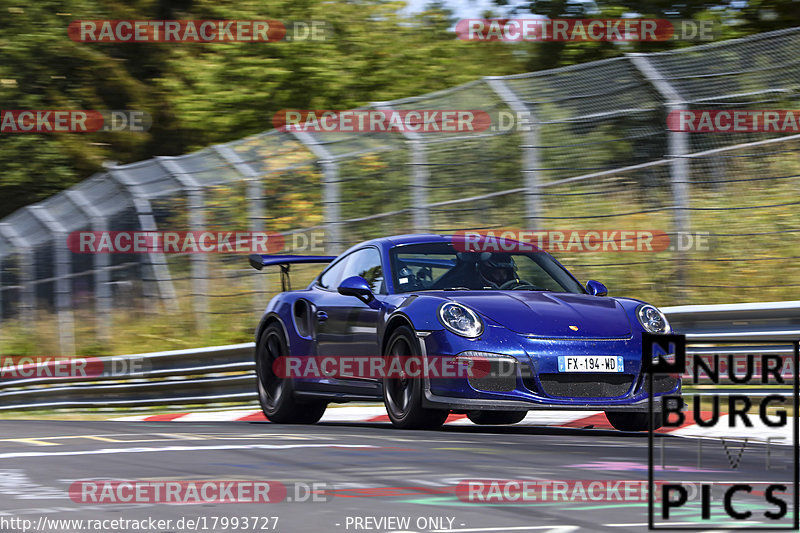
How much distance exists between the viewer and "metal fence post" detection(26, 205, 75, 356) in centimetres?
1705

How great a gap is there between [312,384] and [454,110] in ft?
12.6

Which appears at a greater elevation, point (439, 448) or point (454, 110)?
point (454, 110)

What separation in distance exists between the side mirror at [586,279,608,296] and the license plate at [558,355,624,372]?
3.54ft

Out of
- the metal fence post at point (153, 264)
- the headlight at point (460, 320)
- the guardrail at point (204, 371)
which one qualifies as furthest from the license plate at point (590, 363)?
the metal fence post at point (153, 264)

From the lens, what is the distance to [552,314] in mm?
8117

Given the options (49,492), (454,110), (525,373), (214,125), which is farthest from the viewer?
(214,125)

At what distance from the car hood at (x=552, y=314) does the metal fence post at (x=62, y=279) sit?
9.67m

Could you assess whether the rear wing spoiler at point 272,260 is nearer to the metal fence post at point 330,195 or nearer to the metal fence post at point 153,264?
the metal fence post at point 330,195

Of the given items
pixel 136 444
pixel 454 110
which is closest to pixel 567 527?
pixel 136 444

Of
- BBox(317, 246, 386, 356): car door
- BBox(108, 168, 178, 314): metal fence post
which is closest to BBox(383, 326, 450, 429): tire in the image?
BBox(317, 246, 386, 356): car door

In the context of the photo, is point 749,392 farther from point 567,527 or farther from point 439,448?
point 567,527

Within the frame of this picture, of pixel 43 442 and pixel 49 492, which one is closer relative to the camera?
pixel 49 492

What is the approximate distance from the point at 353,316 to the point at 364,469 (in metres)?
3.00

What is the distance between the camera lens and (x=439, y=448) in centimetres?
706
